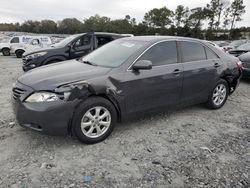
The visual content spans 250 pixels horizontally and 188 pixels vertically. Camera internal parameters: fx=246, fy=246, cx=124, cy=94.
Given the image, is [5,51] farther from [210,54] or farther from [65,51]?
[210,54]

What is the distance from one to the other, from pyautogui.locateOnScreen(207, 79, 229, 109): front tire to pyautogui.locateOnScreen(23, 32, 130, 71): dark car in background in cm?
477

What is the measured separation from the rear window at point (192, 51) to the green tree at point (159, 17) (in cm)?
5871

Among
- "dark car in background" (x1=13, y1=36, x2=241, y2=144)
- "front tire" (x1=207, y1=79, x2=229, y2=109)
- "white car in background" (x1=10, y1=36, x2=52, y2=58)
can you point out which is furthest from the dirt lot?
"white car in background" (x1=10, y1=36, x2=52, y2=58)

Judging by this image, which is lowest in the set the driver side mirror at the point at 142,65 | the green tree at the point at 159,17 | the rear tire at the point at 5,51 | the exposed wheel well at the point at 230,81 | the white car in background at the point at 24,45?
the rear tire at the point at 5,51

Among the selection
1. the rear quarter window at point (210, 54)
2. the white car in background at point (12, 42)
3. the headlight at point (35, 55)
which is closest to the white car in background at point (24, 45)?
the white car in background at point (12, 42)

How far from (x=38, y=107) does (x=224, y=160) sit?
261 centimetres

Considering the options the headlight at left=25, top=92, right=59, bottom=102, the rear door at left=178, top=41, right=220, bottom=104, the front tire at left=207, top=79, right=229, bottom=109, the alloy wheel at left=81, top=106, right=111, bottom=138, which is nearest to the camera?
the headlight at left=25, top=92, right=59, bottom=102

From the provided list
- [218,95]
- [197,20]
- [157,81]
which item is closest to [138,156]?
[157,81]

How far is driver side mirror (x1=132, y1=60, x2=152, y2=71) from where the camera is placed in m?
3.79

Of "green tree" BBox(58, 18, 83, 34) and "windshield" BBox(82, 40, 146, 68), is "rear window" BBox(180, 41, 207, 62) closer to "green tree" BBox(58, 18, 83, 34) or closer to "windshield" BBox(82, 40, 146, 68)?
"windshield" BBox(82, 40, 146, 68)

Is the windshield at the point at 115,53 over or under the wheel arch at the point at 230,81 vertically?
over

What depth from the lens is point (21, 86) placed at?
355 centimetres

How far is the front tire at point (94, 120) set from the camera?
3.44m

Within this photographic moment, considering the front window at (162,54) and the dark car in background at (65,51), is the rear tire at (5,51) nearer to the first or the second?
the dark car in background at (65,51)
